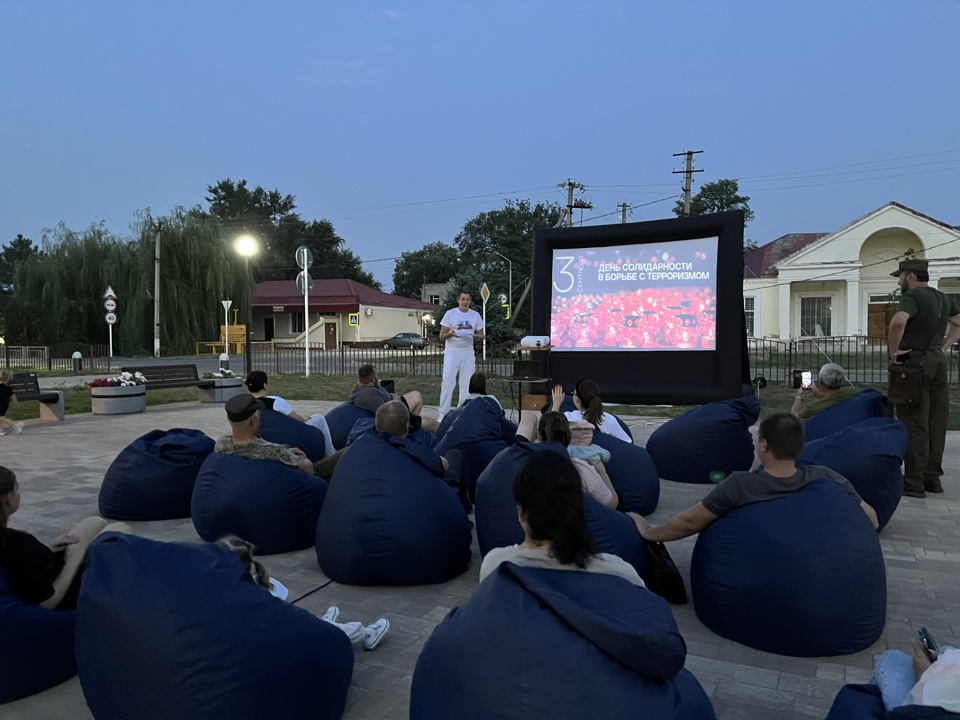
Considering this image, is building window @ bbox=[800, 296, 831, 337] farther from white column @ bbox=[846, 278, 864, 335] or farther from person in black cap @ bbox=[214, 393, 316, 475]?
person in black cap @ bbox=[214, 393, 316, 475]

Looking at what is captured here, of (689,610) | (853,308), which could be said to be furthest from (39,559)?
(853,308)

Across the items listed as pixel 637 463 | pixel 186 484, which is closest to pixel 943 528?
pixel 637 463

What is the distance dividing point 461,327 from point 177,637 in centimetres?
810

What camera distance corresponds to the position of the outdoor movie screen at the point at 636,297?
9.30 metres

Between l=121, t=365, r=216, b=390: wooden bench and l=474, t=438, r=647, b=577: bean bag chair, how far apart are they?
41.5ft

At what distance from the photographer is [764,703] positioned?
3018 mm

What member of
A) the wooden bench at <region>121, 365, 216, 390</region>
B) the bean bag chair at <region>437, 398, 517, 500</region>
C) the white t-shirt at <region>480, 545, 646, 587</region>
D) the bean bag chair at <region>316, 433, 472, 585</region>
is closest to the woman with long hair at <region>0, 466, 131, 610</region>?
the bean bag chair at <region>316, 433, 472, 585</region>

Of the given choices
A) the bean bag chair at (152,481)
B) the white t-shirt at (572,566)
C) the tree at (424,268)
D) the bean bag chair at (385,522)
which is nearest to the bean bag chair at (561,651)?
the white t-shirt at (572,566)

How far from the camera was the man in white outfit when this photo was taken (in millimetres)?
10289

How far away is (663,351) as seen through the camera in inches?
379

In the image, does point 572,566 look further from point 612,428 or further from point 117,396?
point 117,396

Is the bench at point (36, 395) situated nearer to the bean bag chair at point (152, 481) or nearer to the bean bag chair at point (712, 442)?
the bean bag chair at point (152, 481)

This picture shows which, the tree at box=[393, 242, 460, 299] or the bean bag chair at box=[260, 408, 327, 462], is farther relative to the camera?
the tree at box=[393, 242, 460, 299]

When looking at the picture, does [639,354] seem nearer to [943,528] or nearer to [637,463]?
[637,463]
